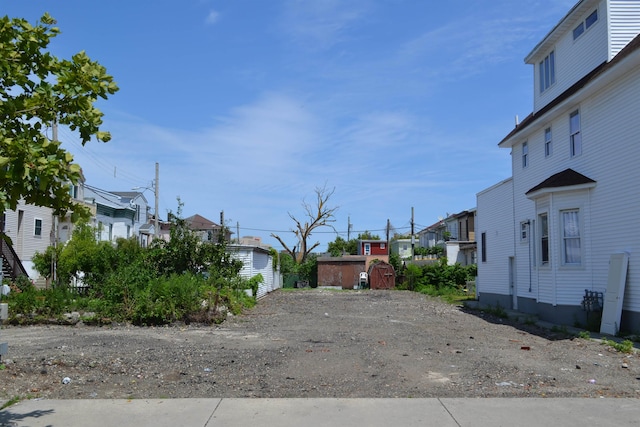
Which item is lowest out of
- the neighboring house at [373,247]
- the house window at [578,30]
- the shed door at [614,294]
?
the shed door at [614,294]

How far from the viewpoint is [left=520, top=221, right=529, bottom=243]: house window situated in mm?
21609

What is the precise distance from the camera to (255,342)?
13.1 meters

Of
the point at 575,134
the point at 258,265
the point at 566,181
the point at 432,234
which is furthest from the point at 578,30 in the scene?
the point at 432,234

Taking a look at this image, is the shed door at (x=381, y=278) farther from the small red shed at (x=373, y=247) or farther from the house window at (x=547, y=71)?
the house window at (x=547, y=71)

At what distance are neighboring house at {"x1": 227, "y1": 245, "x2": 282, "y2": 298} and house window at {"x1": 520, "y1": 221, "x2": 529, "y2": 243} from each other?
1170cm

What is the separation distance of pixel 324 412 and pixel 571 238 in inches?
520

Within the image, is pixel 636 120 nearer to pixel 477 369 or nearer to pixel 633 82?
pixel 633 82

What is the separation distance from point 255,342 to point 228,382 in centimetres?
447

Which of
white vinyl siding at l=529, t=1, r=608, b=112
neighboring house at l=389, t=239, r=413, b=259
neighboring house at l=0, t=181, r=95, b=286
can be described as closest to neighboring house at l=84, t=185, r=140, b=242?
neighboring house at l=0, t=181, r=95, b=286

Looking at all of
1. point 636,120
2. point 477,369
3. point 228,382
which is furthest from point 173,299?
point 636,120

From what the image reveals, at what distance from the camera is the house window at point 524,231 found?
70.9 ft

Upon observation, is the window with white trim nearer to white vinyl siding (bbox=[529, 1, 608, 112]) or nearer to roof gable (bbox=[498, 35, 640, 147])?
roof gable (bbox=[498, 35, 640, 147])

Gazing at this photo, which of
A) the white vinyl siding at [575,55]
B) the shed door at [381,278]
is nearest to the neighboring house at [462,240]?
the shed door at [381,278]

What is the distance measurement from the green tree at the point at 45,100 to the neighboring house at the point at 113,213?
118ft
